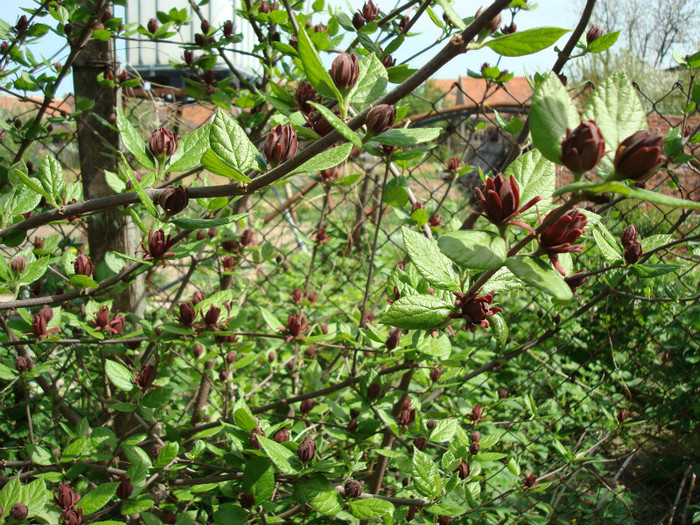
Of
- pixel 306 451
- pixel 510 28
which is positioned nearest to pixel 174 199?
pixel 306 451

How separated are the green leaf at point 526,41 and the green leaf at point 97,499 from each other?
105 cm

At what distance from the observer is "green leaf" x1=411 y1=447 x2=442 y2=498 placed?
0.95 m

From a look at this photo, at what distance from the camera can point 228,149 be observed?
0.59m

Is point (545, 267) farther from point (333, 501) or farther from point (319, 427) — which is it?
point (319, 427)

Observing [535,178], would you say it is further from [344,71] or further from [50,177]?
[50,177]

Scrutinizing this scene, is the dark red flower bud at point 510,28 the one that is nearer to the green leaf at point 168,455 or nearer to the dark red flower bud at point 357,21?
the dark red flower bud at point 357,21

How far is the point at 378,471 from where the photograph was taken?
1.29m

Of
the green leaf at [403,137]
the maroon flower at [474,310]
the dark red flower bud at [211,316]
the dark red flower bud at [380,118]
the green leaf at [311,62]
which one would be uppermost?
the green leaf at [311,62]

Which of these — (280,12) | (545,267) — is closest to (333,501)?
(545,267)

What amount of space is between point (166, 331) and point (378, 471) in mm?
658

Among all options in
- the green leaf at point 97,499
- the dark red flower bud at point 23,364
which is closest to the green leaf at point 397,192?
the green leaf at point 97,499

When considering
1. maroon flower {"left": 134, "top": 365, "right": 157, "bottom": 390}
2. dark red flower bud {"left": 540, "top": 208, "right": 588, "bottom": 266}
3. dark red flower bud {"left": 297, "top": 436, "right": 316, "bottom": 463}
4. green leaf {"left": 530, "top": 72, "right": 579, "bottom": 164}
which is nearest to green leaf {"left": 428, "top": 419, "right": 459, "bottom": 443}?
dark red flower bud {"left": 297, "top": 436, "right": 316, "bottom": 463}

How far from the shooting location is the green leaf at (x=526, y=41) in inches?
19.7

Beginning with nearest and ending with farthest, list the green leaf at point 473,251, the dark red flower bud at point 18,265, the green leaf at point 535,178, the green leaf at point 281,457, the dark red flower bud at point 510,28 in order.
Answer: the green leaf at point 473,251, the green leaf at point 535,178, the green leaf at point 281,457, the dark red flower bud at point 18,265, the dark red flower bud at point 510,28
